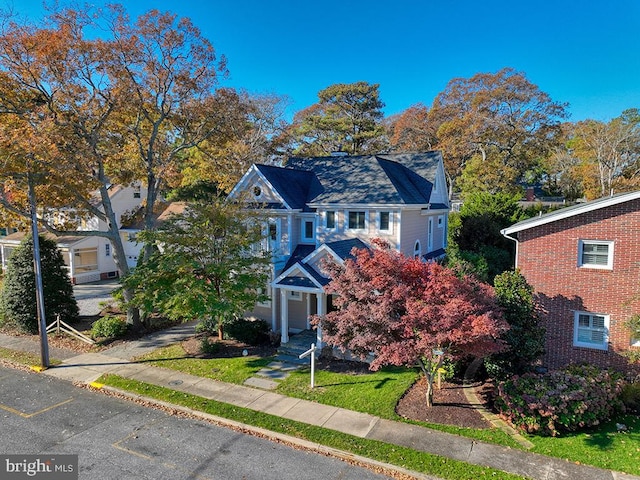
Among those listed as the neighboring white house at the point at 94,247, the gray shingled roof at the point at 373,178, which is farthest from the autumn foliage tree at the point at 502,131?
the neighboring white house at the point at 94,247

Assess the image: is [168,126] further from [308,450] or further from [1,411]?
[308,450]

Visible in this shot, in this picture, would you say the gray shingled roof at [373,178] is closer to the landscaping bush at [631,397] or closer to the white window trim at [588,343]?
the white window trim at [588,343]

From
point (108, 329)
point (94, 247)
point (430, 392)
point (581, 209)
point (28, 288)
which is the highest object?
point (581, 209)

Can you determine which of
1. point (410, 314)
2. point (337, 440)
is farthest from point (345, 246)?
point (337, 440)

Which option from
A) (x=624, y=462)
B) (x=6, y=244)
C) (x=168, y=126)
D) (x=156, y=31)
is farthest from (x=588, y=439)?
(x=6, y=244)

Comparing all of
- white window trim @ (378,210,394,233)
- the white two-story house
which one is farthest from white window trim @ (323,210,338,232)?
white window trim @ (378,210,394,233)

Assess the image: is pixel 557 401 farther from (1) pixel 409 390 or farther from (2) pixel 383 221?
(2) pixel 383 221

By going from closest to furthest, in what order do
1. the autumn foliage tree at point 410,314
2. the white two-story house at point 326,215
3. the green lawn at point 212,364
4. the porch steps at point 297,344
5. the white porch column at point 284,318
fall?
Answer: the autumn foliage tree at point 410,314 → the green lawn at point 212,364 → the porch steps at point 297,344 → the white porch column at point 284,318 → the white two-story house at point 326,215
